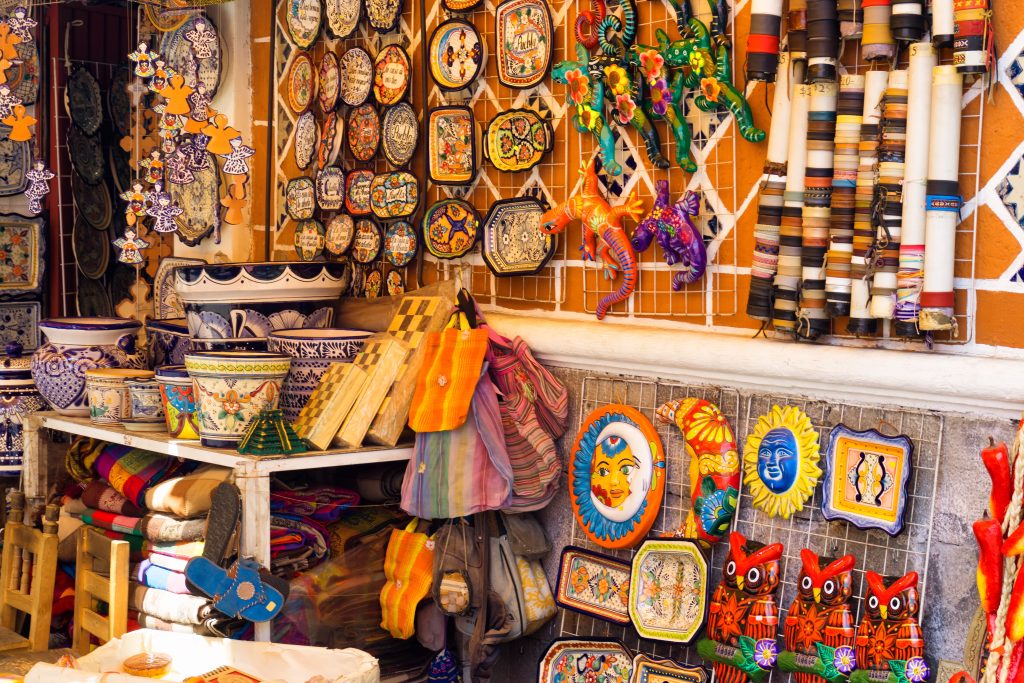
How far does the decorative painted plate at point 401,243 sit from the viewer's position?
10.6 feet

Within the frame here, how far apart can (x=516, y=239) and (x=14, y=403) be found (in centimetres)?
163

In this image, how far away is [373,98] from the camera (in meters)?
3.36

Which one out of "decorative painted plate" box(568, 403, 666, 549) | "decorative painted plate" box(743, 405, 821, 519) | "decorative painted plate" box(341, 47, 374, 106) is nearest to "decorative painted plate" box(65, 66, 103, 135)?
"decorative painted plate" box(341, 47, 374, 106)

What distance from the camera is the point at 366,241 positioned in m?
3.38

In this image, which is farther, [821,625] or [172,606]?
[172,606]

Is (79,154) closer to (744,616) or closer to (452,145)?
(452,145)

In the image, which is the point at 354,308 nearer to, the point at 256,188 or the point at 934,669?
the point at 256,188

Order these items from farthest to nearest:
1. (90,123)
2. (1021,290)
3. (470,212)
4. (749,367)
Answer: (90,123) → (470,212) → (749,367) → (1021,290)

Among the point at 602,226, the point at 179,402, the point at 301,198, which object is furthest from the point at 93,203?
the point at 602,226

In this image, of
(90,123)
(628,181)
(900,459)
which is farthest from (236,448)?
(90,123)

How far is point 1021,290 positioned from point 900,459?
0.36 metres

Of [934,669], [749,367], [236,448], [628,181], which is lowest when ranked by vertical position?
[934,669]

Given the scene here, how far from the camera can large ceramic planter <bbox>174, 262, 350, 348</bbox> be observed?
3041mm

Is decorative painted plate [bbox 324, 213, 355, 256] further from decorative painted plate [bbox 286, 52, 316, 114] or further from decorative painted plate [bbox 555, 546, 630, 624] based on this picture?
decorative painted plate [bbox 555, 546, 630, 624]
